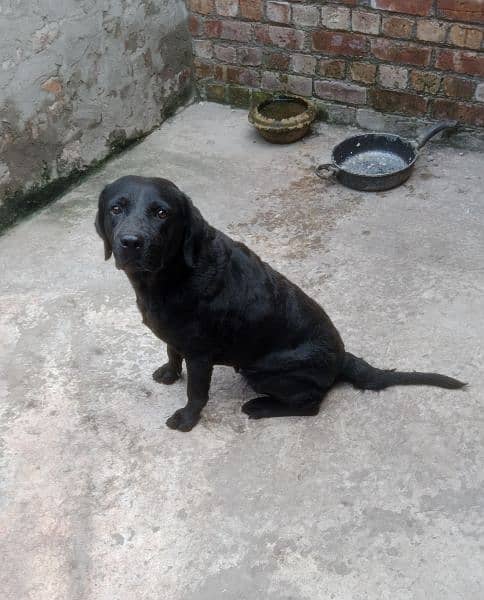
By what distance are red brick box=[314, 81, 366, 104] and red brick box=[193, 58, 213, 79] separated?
38.1 inches

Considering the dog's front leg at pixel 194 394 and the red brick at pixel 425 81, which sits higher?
the red brick at pixel 425 81

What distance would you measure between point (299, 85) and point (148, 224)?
3383 millimetres

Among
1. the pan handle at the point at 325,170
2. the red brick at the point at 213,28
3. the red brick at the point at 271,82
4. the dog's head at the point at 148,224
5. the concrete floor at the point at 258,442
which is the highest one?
the dog's head at the point at 148,224

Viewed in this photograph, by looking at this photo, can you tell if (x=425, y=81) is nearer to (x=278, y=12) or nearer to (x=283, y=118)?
(x=283, y=118)

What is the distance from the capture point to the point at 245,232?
4.37 meters

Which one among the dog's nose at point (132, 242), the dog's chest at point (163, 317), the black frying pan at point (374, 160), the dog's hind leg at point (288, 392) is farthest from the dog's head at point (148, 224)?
the black frying pan at point (374, 160)

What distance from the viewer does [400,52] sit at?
4848mm

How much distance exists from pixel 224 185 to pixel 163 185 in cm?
235

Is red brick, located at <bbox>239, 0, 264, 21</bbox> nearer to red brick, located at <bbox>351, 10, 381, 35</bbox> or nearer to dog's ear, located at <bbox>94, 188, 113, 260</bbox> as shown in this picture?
red brick, located at <bbox>351, 10, 381, 35</bbox>

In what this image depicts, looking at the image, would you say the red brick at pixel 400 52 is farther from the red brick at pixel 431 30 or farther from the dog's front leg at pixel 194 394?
the dog's front leg at pixel 194 394

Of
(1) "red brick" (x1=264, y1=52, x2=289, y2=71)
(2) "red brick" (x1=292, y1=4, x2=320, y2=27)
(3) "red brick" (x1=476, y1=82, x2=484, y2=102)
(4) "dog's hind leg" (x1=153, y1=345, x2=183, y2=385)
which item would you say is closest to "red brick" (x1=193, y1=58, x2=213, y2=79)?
(1) "red brick" (x1=264, y1=52, x2=289, y2=71)

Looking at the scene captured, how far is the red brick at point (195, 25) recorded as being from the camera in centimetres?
547

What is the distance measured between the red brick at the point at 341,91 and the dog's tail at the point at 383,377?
2.81 metres

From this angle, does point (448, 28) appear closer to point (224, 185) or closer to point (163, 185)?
point (224, 185)
